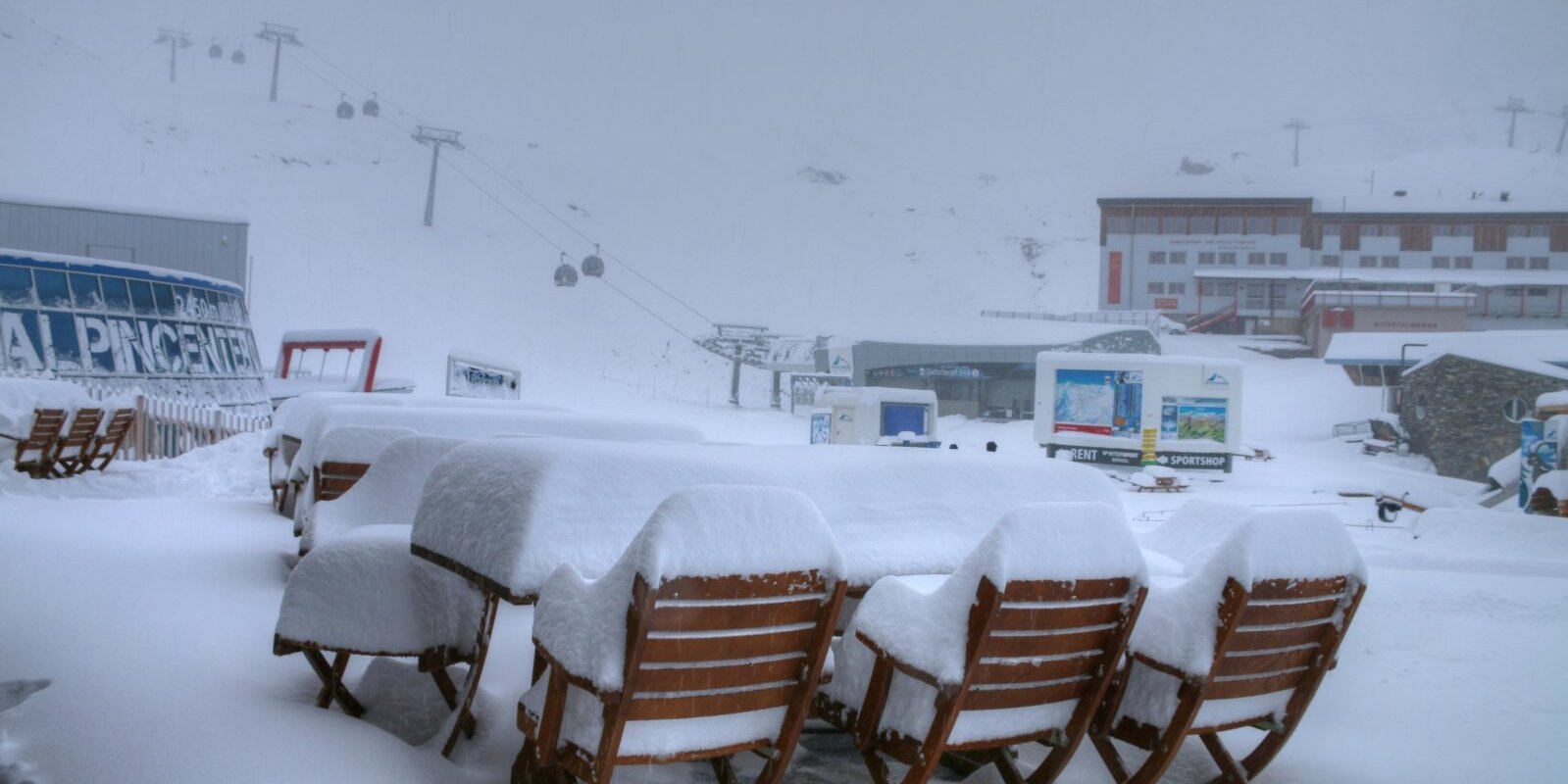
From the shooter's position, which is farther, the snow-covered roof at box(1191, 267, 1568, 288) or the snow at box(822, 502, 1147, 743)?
the snow-covered roof at box(1191, 267, 1568, 288)

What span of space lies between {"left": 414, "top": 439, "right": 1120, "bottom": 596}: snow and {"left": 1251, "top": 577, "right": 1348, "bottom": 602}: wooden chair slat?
2.43 ft

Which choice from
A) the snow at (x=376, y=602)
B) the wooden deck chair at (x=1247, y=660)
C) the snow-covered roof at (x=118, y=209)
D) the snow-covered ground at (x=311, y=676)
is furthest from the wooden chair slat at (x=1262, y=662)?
the snow-covered roof at (x=118, y=209)

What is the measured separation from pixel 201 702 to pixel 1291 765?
2764 mm

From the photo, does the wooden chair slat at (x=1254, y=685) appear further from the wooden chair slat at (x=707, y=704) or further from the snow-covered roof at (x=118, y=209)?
the snow-covered roof at (x=118, y=209)

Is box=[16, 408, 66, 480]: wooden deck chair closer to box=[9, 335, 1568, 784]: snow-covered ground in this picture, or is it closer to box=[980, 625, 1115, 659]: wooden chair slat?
box=[9, 335, 1568, 784]: snow-covered ground

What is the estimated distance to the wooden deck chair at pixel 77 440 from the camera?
7.79 m

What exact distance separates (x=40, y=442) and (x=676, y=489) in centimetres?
762

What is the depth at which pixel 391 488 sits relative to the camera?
3531mm

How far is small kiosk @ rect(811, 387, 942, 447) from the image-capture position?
11.8 meters

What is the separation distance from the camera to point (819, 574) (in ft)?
5.71

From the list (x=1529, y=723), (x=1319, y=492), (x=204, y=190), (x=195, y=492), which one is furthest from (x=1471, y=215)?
(x=204, y=190)

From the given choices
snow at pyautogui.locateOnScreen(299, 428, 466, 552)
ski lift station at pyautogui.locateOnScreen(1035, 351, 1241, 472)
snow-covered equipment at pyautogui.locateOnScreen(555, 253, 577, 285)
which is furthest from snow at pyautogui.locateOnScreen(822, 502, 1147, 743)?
snow-covered equipment at pyautogui.locateOnScreen(555, 253, 577, 285)

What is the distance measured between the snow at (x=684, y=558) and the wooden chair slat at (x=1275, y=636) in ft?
3.02

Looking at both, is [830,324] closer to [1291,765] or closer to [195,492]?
[195,492]
